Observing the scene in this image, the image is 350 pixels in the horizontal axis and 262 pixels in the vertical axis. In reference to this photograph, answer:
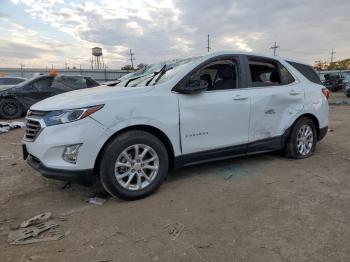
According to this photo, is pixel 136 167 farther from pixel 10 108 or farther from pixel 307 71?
pixel 10 108

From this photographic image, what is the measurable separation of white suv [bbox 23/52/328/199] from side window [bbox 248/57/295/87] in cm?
2

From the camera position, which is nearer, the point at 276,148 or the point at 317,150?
the point at 276,148

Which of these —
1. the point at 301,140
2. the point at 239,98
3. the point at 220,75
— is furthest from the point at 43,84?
the point at 301,140

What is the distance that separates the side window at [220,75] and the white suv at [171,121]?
0.01 m

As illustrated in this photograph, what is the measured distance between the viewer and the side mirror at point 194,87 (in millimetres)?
4207

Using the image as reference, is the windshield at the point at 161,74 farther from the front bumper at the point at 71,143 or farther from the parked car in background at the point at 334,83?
the parked car in background at the point at 334,83

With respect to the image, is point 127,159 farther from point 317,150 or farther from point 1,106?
point 1,106

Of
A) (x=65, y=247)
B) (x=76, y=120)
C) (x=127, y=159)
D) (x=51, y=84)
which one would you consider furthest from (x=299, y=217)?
(x=51, y=84)

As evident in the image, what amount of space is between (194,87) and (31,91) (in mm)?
9046

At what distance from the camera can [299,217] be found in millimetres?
3455

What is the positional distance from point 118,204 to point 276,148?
2.67 m

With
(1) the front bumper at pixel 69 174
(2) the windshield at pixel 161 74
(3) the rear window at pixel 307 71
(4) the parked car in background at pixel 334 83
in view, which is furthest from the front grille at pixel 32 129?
(4) the parked car in background at pixel 334 83

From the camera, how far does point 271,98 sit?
503 cm

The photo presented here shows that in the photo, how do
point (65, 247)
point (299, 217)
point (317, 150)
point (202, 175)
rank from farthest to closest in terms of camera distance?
point (317, 150) < point (202, 175) < point (299, 217) < point (65, 247)
